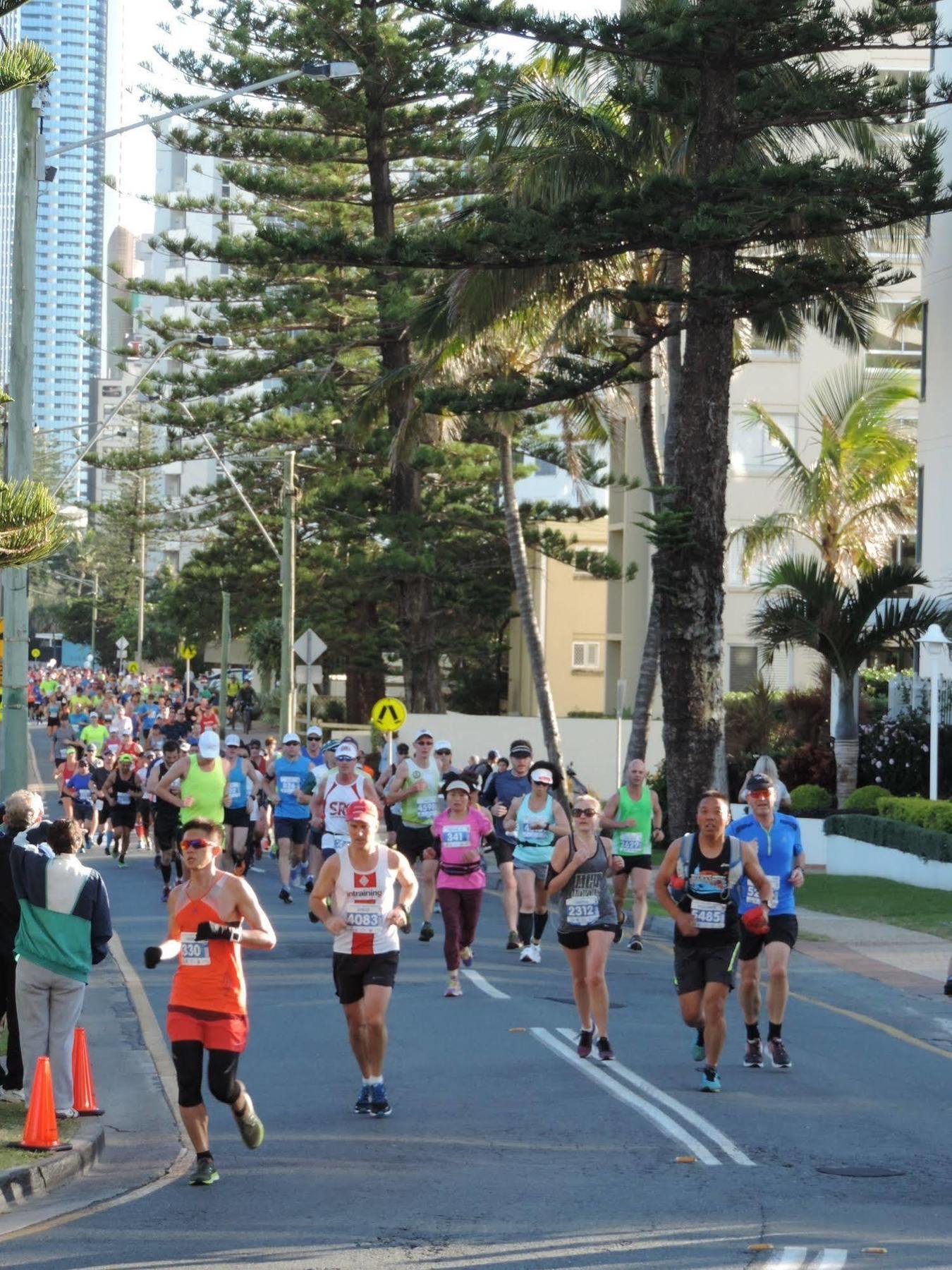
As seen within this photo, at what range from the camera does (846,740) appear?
2761 centimetres

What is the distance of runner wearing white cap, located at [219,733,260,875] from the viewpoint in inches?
771

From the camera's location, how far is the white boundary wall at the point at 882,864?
22.3m

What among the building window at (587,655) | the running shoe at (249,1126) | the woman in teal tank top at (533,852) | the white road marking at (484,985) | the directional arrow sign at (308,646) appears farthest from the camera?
the building window at (587,655)

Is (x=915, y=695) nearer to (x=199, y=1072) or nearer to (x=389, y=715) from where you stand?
(x=389, y=715)

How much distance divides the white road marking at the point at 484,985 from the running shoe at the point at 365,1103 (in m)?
4.13

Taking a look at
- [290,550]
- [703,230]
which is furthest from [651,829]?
[290,550]

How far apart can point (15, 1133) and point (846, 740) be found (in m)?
20.2

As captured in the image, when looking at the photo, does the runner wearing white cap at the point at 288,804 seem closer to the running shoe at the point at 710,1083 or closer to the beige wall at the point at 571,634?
the running shoe at the point at 710,1083

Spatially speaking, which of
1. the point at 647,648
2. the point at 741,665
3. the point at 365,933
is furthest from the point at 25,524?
the point at 741,665

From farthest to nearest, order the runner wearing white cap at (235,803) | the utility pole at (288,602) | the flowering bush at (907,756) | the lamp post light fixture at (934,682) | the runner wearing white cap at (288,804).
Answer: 1. the utility pole at (288,602)
2. the flowering bush at (907,756)
3. the lamp post light fixture at (934,682)
4. the runner wearing white cap at (288,804)
5. the runner wearing white cap at (235,803)

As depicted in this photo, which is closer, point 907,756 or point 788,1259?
point 788,1259

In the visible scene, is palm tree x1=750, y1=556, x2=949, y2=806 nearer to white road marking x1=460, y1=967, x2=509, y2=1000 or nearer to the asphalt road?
white road marking x1=460, y1=967, x2=509, y2=1000

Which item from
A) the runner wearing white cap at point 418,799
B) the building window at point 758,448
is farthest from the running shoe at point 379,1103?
the building window at point 758,448

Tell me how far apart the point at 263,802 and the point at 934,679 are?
36.6 ft
